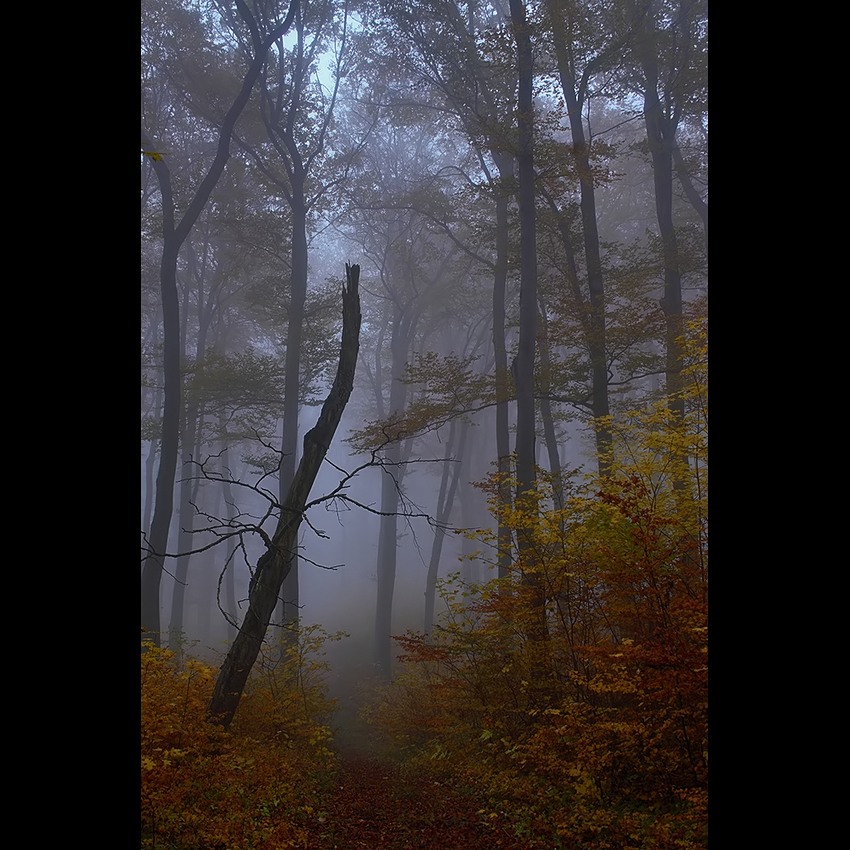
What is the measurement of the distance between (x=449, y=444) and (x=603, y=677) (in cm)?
1564

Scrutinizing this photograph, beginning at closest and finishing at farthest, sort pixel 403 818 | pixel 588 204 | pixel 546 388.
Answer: pixel 403 818 < pixel 588 204 < pixel 546 388

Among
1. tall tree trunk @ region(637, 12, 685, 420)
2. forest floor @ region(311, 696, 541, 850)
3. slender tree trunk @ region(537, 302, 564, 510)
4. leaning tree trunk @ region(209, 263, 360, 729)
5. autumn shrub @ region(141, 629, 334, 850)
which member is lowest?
forest floor @ region(311, 696, 541, 850)

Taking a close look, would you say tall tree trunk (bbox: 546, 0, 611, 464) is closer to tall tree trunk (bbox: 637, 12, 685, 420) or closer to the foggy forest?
the foggy forest

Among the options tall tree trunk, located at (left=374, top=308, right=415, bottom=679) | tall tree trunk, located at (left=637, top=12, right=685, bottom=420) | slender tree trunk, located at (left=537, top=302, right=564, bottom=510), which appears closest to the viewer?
slender tree trunk, located at (left=537, top=302, right=564, bottom=510)

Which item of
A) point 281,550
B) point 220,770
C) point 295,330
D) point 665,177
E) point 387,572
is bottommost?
point 220,770

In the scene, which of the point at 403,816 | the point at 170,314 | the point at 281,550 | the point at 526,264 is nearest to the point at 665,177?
the point at 526,264

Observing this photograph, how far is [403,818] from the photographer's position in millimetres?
6469

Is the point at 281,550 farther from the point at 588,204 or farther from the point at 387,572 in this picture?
the point at 387,572

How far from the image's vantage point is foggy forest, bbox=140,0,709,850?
539 centimetres

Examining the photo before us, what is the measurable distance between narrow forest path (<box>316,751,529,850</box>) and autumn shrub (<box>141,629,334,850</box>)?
307 mm

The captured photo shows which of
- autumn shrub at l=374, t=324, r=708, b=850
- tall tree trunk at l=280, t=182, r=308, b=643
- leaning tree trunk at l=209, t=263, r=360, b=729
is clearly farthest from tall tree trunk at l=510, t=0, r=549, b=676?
tall tree trunk at l=280, t=182, r=308, b=643

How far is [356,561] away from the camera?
133 feet

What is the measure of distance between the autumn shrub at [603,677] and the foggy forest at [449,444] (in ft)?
0.13
